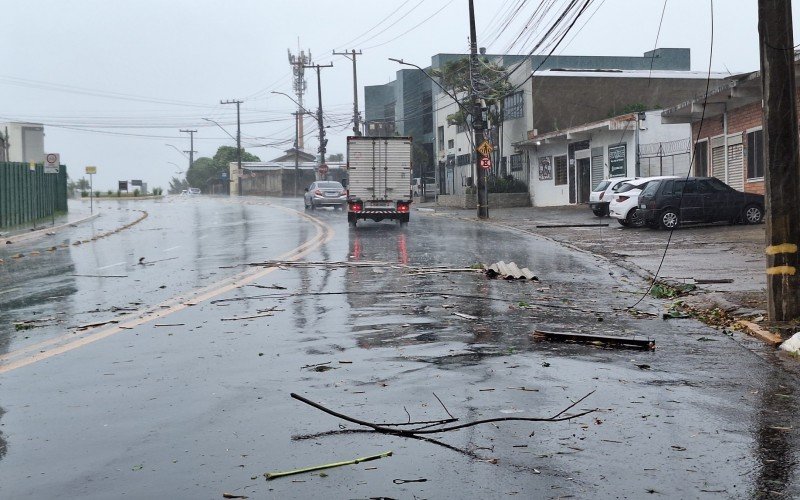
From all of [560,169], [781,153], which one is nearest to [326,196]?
[560,169]

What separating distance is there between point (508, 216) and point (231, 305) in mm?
31843

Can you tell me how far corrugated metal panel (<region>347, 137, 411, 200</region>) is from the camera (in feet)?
110

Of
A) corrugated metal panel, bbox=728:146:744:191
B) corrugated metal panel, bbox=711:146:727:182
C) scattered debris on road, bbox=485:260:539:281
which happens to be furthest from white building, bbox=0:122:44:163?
scattered debris on road, bbox=485:260:539:281

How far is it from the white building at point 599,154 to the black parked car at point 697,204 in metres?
11.2

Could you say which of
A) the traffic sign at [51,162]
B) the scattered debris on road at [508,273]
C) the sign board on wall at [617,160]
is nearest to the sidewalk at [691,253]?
the scattered debris on road at [508,273]

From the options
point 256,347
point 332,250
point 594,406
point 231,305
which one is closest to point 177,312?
point 231,305

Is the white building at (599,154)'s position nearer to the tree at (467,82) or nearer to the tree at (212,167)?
the tree at (467,82)

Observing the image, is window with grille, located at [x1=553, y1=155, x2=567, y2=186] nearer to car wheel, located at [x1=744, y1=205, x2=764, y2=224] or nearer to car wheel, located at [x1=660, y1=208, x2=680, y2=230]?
car wheel, located at [x1=744, y1=205, x2=764, y2=224]

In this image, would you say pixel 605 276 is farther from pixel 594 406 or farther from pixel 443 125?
pixel 443 125

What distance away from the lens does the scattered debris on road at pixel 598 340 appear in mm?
8906

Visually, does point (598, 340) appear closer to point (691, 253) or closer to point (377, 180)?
point (691, 253)

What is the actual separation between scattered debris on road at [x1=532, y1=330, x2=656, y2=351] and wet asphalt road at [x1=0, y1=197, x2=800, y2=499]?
177 mm

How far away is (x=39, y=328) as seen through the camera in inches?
411

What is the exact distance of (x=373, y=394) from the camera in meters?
6.67
